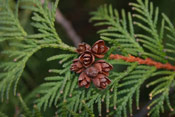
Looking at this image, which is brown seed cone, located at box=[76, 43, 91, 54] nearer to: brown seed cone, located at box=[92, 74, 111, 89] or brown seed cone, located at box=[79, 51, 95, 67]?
brown seed cone, located at box=[79, 51, 95, 67]

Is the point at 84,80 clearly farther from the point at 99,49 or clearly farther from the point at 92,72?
the point at 99,49

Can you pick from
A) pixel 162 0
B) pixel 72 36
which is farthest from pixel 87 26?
pixel 162 0

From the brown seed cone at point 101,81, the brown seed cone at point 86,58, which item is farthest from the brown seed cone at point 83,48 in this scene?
the brown seed cone at point 101,81

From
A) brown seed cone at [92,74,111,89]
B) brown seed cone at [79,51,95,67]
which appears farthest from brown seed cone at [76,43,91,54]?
brown seed cone at [92,74,111,89]

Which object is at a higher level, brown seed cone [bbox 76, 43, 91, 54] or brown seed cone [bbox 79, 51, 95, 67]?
brown seed cone [bbox 76, 43, 91, 54]

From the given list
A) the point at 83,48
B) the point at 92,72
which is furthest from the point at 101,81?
the point at 83,48

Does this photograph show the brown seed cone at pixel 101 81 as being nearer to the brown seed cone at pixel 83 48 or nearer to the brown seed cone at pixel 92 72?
the brown seed cone at pixel 92 72

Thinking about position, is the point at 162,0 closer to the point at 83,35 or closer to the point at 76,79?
the point at 83,35
